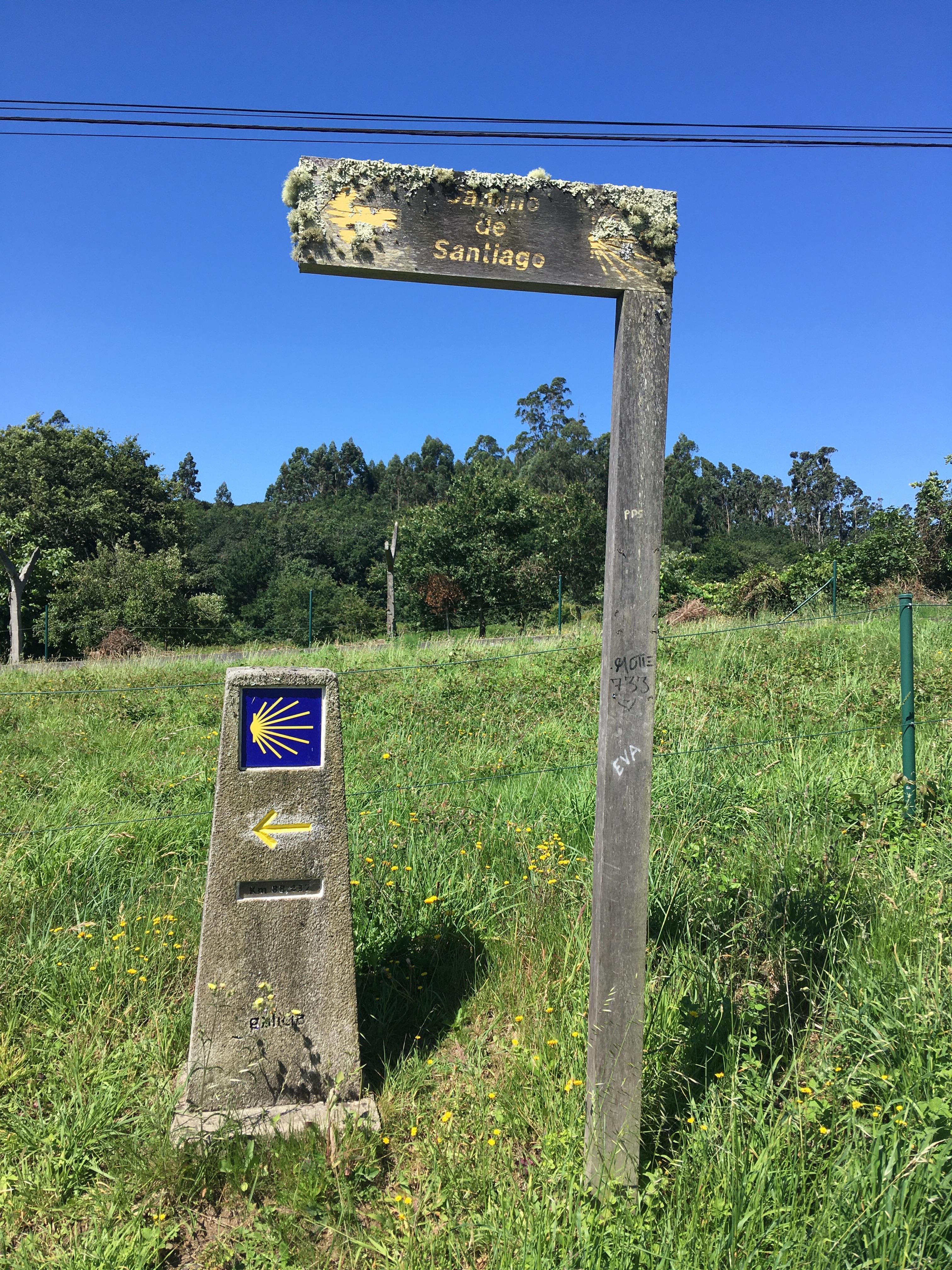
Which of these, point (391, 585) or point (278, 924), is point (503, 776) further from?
point (391, 585)

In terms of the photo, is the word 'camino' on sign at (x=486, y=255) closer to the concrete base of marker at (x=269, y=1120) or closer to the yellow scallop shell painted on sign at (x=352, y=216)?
the yellow scallop shell painted on sign at (x=352, y=216)

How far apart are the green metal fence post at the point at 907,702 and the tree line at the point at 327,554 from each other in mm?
10184

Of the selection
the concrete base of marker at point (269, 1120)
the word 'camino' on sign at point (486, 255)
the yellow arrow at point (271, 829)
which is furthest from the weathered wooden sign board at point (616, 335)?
the yellow arrow at point (271, 829)

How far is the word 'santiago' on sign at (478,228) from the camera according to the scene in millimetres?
2096

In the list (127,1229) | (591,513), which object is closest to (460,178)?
(127,1229)

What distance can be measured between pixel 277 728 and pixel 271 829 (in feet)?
1.11

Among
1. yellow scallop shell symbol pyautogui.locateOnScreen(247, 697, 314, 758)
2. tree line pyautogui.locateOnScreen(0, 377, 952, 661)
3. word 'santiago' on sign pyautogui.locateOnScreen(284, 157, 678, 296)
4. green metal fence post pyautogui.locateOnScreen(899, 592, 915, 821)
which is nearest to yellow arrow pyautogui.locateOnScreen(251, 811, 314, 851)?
yellow scallop shell symbol pyautogui.locateOnScreen(247, 697, 314, 758)

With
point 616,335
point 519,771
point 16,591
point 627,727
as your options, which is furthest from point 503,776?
point 16,591

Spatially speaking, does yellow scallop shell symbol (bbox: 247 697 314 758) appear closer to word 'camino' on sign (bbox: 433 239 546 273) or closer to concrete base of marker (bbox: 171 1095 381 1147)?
concrete base of marker (bbox: 171 1095 381 1147)

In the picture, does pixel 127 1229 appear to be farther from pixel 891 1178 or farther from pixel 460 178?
pixel 460 178

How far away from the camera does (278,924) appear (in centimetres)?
255

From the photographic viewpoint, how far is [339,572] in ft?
188

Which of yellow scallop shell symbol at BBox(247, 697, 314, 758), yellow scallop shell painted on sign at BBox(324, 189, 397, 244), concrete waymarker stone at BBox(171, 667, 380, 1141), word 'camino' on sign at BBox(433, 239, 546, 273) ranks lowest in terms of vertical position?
concrete waymarker stone at BBox(171, 667, 380, 1141)

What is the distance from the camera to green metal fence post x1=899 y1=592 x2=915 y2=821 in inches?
157
